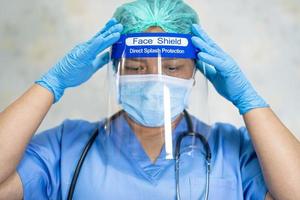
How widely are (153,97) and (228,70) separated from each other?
0.71 feet

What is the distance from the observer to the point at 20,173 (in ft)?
3.92

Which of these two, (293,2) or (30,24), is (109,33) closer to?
(30,24)

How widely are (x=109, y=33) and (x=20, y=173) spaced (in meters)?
0.43

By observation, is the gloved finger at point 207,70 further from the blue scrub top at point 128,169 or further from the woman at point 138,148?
the blue scrub top at point 128,169

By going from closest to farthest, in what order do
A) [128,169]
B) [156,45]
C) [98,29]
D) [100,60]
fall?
[156,45]
[128,169]
[100,60]
[98,29]

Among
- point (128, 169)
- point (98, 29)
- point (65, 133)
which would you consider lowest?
point (128, 169)

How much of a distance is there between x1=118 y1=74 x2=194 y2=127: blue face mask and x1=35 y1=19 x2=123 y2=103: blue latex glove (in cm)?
10

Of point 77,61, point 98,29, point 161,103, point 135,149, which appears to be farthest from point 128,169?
point 98,29

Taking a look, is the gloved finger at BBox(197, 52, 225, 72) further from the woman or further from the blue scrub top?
the blue scrub top

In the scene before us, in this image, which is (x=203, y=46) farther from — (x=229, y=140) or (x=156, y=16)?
(x=229, y=140)

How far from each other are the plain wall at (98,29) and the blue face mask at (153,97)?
0.48 m

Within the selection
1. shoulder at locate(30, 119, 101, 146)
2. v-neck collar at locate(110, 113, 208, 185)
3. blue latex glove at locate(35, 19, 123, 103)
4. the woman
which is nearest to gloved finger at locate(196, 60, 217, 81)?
the woman

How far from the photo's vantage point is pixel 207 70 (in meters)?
1.29

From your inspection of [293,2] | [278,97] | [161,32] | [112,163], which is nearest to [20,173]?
[112,163]
